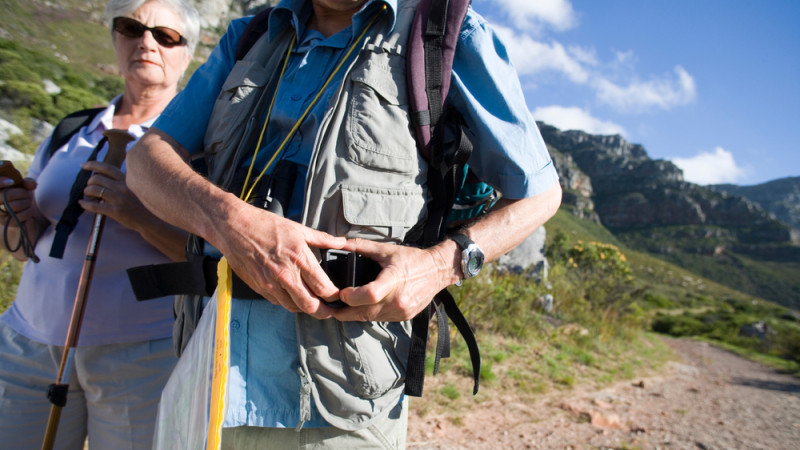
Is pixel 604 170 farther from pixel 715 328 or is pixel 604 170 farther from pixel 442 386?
pixel 442 386

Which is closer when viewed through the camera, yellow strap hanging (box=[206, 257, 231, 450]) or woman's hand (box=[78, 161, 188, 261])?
yellow strap hanging (box=[206, 257, 231, 450])

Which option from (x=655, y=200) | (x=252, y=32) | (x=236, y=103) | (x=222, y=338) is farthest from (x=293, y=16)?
(x=655, y=200)

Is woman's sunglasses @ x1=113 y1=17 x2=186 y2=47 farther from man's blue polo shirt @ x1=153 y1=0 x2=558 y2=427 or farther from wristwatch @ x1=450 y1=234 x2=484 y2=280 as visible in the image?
wristwatch @ x1=450 y1=234 x2=484 y2=280

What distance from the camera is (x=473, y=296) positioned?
5.99m

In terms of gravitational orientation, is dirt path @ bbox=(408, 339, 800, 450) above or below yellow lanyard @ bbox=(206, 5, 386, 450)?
below

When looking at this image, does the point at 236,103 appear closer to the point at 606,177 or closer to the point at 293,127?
the point at 293,127

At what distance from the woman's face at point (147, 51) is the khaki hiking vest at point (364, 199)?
1.30 metres

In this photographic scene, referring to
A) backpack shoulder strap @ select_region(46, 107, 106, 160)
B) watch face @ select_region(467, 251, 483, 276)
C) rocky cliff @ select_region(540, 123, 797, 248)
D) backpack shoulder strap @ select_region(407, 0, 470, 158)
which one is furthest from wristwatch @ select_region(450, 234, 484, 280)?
rocky cliff @ select_region(540, 123, 797, 248)

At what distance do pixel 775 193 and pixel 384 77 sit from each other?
217891 millimetres

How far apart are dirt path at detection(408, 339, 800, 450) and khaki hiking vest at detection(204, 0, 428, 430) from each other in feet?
8.33

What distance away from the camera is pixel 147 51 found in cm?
200

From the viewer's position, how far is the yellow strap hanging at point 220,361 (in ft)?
2.83

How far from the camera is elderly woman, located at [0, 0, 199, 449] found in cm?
164

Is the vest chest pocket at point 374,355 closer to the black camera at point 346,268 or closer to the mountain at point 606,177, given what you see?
the black camera at point 346,268
